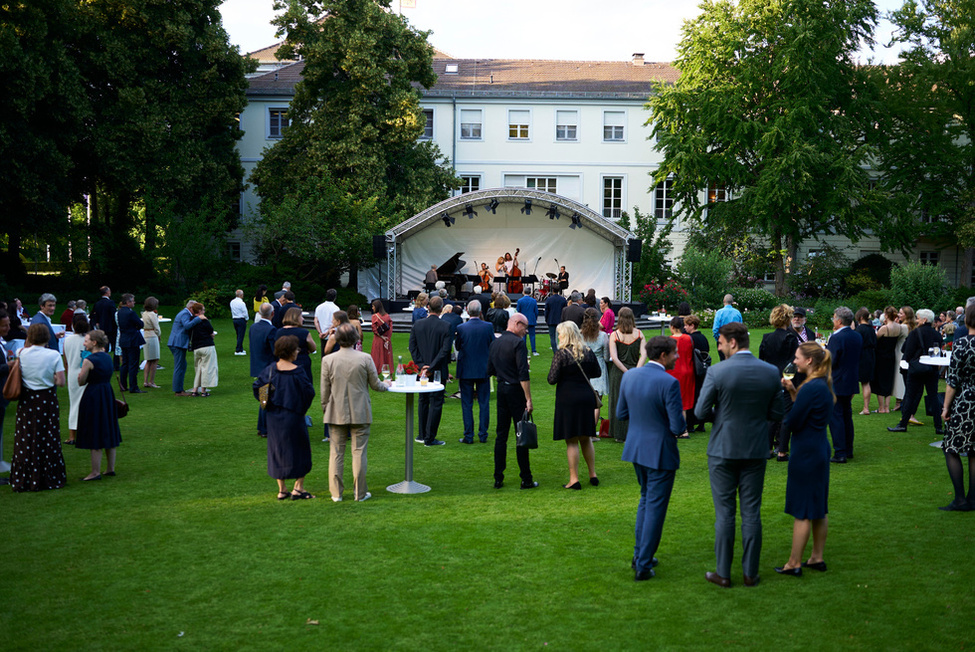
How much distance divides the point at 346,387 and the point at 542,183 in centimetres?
3185

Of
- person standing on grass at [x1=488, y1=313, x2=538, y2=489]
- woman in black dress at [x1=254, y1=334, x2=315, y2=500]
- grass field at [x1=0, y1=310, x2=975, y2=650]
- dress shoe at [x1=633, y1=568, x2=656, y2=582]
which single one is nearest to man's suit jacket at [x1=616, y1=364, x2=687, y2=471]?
dress shoe at [x1=633, y1=568, x2=656, y2=582]

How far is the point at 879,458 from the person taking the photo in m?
9.95

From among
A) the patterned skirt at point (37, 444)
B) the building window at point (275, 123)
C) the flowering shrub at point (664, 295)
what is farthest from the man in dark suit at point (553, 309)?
the building window at point (275, 123)

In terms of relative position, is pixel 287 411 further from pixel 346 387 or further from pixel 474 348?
pixel 474 348

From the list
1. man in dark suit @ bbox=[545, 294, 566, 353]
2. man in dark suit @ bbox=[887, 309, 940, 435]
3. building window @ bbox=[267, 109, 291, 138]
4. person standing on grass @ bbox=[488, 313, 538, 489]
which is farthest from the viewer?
building window @ bbox=[267, 109, 291, 138]

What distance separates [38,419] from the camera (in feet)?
26.5

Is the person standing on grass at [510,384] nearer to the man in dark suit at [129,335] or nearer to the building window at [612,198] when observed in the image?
the man in dark suit at [129,335]

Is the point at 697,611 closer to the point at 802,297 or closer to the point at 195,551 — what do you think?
the point at 195,551

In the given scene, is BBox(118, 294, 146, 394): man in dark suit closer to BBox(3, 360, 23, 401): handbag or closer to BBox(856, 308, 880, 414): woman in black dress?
BBox(3, 360, 23, 401): handbag

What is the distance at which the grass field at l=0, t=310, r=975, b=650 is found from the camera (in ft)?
16.8

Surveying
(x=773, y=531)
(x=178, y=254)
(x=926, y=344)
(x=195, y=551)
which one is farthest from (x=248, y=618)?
(x=178, y=254)

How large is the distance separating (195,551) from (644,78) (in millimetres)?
37465

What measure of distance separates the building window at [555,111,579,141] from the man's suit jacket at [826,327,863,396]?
29.3 meters

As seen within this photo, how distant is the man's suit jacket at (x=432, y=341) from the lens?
10148mm
